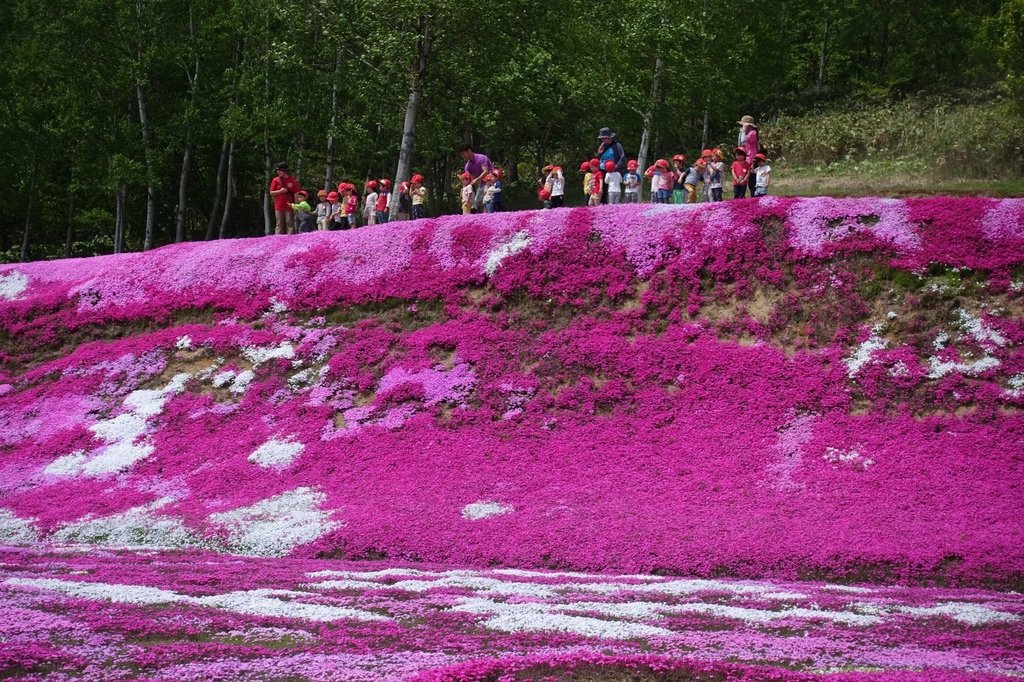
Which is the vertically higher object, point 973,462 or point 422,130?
point 422,130

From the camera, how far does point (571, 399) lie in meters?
22.4

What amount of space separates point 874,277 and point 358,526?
12606mm

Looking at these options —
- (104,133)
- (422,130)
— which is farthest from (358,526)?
(104,133)

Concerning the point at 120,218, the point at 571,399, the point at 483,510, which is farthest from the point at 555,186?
the point at 120,218

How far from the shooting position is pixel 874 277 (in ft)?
73.7

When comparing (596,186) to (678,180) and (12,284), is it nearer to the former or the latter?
(678,180)

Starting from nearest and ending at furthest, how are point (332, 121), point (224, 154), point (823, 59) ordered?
point (332, 121)
point (224, 154)
point (823, 59)

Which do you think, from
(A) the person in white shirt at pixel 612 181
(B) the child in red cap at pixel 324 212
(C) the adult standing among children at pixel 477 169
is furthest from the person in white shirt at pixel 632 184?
(B) the child in red cap at pixel 324 212

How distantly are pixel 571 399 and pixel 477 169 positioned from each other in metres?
12.1

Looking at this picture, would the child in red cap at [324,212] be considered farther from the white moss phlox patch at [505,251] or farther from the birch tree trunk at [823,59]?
the birch tree trunk at [823,59]

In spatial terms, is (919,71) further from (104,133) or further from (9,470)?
(9,470)

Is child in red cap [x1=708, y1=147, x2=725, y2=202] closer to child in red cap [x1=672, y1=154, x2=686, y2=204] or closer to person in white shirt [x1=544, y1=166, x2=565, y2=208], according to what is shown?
child in red cap [x1=672, y1=154, x2=686, y2=204]

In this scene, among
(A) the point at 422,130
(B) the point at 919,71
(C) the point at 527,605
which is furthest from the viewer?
(B) the point at 919,71

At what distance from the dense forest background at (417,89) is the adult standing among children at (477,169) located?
16.4 ft
